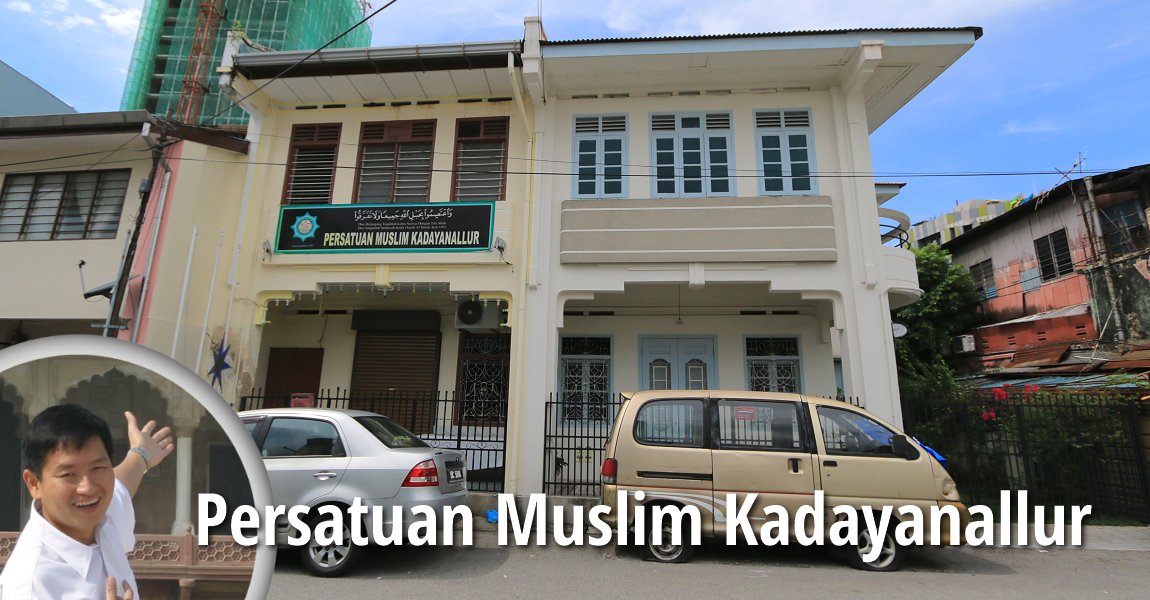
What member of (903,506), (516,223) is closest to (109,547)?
(903,506)

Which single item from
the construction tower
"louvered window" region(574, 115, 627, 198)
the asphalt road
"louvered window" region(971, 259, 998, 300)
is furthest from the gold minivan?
the construction tower

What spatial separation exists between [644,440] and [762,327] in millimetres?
6067

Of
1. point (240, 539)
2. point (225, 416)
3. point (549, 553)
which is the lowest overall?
point (549, 553)

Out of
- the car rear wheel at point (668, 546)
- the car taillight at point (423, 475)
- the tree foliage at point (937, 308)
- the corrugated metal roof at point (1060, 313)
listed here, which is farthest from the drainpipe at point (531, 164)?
the corrugated metal roof at point (1060, 313)

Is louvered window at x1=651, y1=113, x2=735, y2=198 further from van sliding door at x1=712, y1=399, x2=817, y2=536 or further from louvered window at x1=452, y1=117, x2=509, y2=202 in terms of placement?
van sliding door at x1=712, y1=399, x2=817, y2=536

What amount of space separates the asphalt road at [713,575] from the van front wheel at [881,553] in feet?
0.35

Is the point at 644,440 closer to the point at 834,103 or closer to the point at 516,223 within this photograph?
the point at 516,223

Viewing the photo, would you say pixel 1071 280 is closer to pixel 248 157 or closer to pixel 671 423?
pixel 671 423

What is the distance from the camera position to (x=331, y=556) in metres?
5.45

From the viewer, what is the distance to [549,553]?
671cm

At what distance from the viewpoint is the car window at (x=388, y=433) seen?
19.4ft

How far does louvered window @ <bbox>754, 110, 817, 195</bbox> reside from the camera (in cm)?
985

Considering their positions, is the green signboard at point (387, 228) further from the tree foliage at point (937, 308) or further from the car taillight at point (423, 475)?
the tree foliage at point (937, 308)

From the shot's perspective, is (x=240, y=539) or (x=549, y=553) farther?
(x=549, y=553)
